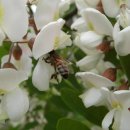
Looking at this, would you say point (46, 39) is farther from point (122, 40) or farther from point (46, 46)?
point (122, 40)

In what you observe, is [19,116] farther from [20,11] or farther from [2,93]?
[20,11]

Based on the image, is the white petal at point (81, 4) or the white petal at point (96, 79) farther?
the white petal at point (81, 4)

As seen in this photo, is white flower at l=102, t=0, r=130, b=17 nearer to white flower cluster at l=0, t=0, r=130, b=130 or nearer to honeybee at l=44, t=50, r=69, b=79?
white flower cluster at l=0, t=0, r=130, b=130

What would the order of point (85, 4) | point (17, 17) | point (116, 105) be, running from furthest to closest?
point (85, 4) < point (116, 105) < point (17, 17)

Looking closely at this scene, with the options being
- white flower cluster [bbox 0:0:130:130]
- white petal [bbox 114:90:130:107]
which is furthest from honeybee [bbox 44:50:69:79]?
white petal [bbox 114:90:130:107]

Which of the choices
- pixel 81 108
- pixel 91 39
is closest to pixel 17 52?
pixel 91 39

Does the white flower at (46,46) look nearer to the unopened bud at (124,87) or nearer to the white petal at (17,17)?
the white petal at (17,17)

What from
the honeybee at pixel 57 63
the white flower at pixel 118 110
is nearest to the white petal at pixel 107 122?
the white flower at pixel 118 110
